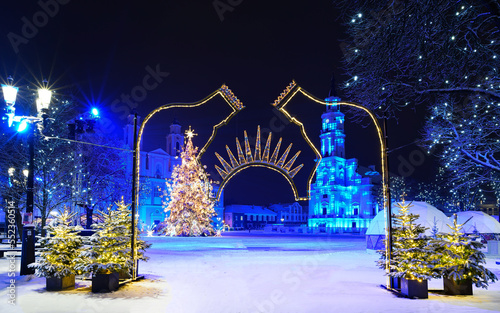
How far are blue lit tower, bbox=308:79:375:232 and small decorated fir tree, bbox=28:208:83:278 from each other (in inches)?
3544

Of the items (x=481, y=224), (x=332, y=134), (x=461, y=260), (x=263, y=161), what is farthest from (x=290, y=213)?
(x=461, y=260)

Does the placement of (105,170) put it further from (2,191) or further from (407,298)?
(407,298)

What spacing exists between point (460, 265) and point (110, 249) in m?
8.96

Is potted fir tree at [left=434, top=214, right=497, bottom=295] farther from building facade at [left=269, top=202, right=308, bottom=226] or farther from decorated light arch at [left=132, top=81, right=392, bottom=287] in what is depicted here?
building facade at [left=269, top=202, right=308, bottom=226]

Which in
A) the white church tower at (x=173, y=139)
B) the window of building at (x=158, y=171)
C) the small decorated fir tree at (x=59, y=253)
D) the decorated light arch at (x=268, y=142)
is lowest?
the small decorated fir tree at (x=59, y=253)

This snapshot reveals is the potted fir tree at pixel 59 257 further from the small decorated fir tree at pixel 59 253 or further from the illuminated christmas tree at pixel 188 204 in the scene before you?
the illuminated christmas tree at pixel 188 204

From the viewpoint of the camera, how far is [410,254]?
10.9m

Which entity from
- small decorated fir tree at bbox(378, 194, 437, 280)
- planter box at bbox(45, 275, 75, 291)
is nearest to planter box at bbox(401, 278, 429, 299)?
small decorated fir tree at bbox(378, 194, 437, 280)

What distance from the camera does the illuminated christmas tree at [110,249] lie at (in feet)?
36.1

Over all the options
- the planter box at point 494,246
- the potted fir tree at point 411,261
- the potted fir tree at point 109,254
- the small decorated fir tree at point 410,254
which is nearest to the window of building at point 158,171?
the planter box at point 494,246

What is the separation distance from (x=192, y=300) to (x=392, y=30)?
746 centimetres

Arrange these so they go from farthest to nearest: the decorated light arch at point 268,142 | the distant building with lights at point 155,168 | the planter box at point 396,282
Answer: the distant building with lights at point 155,168 < the decorated light arch at point 268,142 < the planter box at point 396,282

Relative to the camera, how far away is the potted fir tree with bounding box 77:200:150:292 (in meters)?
10.9

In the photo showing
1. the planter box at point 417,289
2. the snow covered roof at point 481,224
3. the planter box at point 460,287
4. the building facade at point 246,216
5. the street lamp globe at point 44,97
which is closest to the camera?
the planter box at point 417,289
